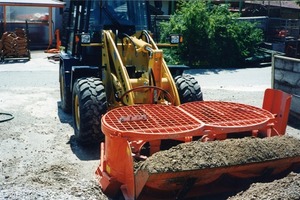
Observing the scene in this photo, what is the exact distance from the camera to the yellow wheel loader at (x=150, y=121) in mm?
4504

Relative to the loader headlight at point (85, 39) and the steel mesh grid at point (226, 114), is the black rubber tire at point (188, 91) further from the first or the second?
the loader headlight at point (85, 39)

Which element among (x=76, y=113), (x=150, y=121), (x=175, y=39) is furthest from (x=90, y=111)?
(x=175, y=39)

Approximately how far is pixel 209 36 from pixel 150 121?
11.9 meters

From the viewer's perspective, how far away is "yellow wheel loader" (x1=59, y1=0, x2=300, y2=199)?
4.50 metres

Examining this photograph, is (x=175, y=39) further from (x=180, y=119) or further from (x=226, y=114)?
(x=180, y=119)

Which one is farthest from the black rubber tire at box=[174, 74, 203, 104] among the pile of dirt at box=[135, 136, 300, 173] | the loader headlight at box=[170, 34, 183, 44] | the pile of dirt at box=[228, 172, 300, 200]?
the pile of dirt at box=[228, 172, 300, 200]

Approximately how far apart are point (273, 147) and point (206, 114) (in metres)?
1.06

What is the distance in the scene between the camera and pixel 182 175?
433cm

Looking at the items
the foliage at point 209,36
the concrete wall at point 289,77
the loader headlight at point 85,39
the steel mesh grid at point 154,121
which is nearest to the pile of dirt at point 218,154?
the steel mesh grid at point 154,121

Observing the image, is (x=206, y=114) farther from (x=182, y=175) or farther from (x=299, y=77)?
(x=299, y=77)

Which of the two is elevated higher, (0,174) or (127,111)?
(127,111)

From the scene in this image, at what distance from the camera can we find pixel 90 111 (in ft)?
21.2

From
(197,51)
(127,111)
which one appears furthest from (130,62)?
(197,51)

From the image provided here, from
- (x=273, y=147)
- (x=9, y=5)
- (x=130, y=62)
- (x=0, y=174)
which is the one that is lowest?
(x=0, y=174)
